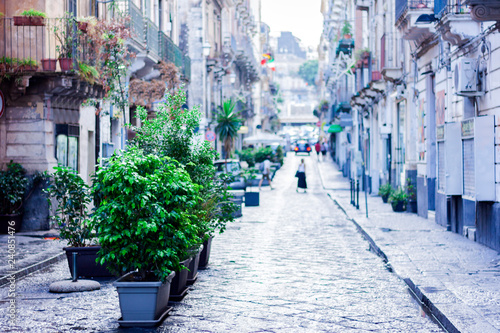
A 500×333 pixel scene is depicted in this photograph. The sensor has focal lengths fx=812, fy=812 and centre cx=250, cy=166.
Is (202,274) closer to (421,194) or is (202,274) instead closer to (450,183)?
(450,183)

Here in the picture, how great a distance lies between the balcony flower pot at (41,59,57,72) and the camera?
18422 mm

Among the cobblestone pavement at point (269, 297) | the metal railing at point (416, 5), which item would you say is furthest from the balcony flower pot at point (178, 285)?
the metal railing at point (416, 5)

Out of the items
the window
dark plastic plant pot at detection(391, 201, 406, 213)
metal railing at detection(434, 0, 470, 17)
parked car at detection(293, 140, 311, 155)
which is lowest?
dark plastic plant pot at detection(391, 201, 406, 213)

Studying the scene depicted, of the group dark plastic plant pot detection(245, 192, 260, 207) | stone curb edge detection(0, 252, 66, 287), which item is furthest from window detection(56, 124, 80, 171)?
dark plastic plant pot detection(245, 192, 260, 207)

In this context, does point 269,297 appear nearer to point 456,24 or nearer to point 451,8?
point 456,24

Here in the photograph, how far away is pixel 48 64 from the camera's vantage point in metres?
18.5

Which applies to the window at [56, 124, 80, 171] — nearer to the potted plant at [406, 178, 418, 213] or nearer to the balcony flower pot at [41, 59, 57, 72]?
the balcony flower pot at [41, 59, 57, 72]

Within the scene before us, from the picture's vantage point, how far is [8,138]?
750 inches

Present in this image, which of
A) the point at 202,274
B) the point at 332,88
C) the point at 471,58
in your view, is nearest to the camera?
the point at 202,274

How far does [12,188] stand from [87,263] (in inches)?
291

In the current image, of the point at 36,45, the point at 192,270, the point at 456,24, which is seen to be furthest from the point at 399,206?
the point at 192,270

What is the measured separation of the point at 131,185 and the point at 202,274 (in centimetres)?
385

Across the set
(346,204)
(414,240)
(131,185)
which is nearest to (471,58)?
(414,240)

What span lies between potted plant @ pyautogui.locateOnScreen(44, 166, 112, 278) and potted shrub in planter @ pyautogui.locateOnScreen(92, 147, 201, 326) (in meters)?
2.55
